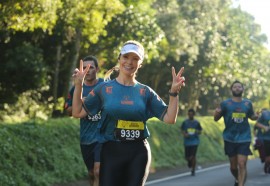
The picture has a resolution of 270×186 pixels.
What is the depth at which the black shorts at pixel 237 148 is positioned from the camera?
→ 11750mm

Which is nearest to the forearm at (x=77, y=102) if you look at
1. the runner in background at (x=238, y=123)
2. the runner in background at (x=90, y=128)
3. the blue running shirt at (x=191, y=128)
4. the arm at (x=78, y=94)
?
the arm at (x=78, y=94)

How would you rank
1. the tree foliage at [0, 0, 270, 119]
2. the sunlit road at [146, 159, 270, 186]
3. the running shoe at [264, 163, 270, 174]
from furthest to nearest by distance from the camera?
the tree foliage at [0, 0, 270, 119] < the running shoe at [264, 163, 270, 174] < the sunlit road at [146, 159, 270, 186]

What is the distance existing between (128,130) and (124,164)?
1.04 feet

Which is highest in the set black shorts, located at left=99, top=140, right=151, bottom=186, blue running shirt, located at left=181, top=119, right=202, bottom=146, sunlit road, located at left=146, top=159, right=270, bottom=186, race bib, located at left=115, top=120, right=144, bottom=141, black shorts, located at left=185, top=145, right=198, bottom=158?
race bib, located at left=115, top=120, right=144, bottom=141

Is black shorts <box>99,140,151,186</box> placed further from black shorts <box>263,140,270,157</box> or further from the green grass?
black shorts <box>263,140,270,157</box>

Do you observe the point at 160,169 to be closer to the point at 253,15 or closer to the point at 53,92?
the point at 53,92

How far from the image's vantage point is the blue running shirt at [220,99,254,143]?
11797mm

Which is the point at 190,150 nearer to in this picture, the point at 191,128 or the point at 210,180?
the point at 191,128

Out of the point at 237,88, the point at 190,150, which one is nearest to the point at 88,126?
the point at 237,88

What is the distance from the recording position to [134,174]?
622cm

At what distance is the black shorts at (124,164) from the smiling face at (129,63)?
66cm

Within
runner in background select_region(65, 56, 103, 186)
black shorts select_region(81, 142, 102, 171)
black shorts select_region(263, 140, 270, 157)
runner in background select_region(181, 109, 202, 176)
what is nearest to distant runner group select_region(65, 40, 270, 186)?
runner in background select_region(65, 56, 103, 186)

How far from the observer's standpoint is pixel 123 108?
624cm

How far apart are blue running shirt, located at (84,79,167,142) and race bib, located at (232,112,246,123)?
18.3 ft
